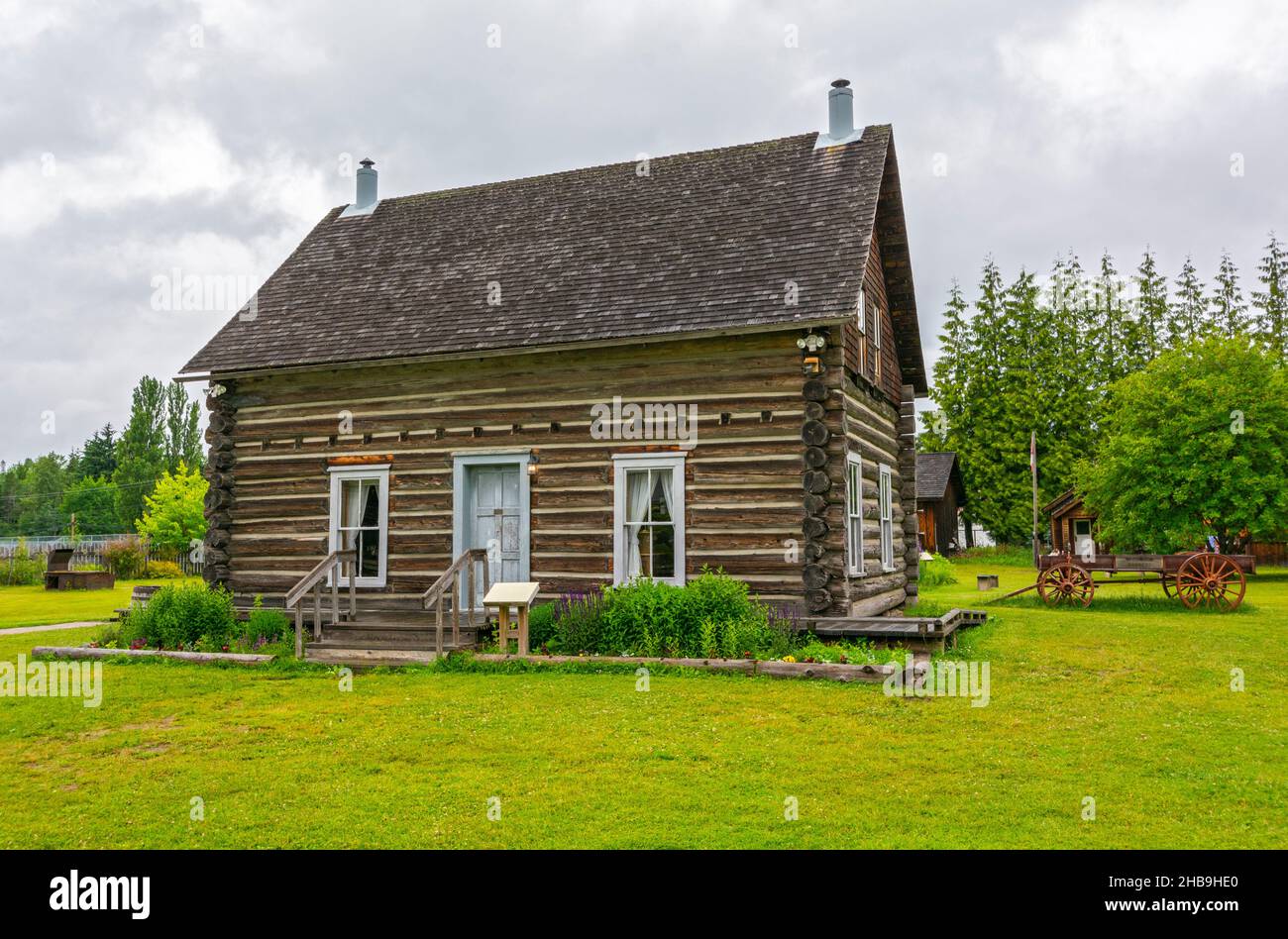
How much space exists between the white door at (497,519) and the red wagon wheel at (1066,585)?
1219 cm

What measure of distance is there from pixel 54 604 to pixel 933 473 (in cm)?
3653

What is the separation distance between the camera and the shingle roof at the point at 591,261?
14641 mm

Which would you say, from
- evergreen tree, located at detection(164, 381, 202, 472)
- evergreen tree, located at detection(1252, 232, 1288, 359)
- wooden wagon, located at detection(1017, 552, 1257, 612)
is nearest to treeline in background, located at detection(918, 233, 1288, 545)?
evergreen tree, located at detection(1252, 232, 1288, 359)

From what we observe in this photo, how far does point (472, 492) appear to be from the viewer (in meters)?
15.8

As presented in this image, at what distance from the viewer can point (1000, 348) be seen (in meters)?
52.5

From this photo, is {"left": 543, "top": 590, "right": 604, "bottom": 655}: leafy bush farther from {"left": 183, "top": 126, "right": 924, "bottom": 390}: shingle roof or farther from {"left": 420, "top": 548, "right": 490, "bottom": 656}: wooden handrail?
{"left": 183, "top": 126, "right": 924, "bottom": 390}: shingle roof

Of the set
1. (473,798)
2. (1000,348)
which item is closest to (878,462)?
(473,798)

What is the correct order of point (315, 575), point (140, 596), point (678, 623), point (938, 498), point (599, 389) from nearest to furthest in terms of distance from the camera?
point (678, 623) < point (315, 575) < point (599, 389) < point (140, 596) < point (938, 498)

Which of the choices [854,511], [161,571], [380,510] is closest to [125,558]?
[161,571]

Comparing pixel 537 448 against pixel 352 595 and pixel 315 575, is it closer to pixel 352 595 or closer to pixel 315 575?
pixel 352 595

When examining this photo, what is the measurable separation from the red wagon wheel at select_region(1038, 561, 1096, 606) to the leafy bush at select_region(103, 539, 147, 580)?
34078 millimetres

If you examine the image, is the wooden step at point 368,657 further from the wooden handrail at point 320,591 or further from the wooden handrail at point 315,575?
the wooden handrail at point 315,575

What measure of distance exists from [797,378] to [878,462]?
440 cm
